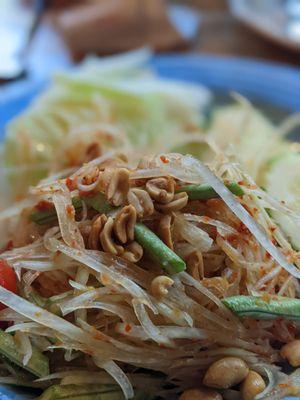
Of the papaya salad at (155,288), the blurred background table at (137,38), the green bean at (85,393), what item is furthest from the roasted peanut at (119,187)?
the blurred background table at (137,38)

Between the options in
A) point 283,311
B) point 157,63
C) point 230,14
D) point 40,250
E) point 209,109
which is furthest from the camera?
point 230,14

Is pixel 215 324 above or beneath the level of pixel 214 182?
beneath

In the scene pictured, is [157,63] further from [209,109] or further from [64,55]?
[64,55]

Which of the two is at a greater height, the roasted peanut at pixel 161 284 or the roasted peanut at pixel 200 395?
the roasted peanut at pixel 161 284

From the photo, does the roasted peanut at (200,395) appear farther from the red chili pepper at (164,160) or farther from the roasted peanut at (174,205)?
the red chili pepper at (164,160)

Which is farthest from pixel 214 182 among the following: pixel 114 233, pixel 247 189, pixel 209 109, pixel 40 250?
pixel 209 109

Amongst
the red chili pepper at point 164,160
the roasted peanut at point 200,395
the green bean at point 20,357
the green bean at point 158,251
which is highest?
the red chili pepper at point 164,160

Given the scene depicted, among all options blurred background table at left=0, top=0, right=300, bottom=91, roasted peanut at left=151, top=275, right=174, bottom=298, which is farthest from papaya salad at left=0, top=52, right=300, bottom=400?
blurred background table at left=0, top=0, right=300, bottom=91

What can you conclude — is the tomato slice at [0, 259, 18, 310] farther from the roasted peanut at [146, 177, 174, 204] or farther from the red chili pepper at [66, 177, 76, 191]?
the roasted peanut at [146, 177, 174, 204]

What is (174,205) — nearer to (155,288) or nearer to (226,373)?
(155,288)
